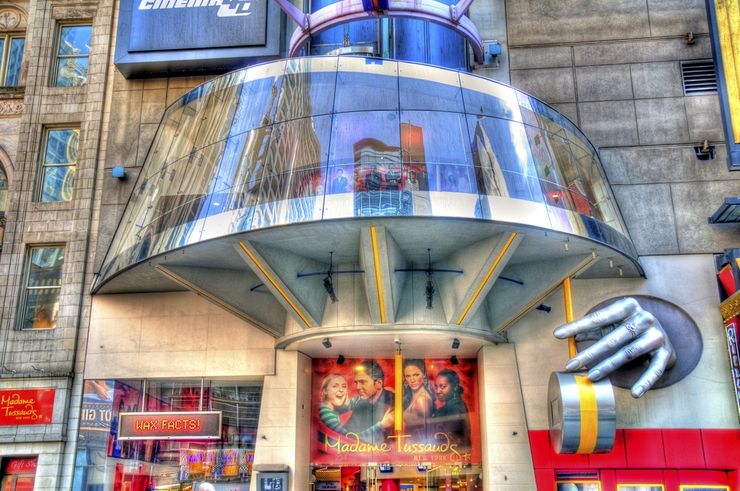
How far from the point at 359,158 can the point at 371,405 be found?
851 cm

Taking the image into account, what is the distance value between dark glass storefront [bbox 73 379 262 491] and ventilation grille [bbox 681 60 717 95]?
636 inches

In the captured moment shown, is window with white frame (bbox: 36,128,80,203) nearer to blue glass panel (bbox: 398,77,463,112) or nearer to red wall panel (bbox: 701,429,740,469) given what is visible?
blue glass panel (bbox: 398,77,463,112)

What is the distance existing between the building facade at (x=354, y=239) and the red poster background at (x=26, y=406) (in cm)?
6

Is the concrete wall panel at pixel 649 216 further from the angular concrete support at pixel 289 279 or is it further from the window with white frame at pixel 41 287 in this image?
the window with white frame at pixel 41 287

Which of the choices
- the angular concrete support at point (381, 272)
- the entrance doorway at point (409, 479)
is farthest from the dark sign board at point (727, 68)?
the entrance doorway at point (409, 479)

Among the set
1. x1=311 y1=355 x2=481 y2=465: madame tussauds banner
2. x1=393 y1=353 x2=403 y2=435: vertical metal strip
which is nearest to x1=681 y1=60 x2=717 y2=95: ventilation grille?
x1=311 y1=355 x2=481 y2=465: madame tussauds banner

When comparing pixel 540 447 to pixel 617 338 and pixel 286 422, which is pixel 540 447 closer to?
pixel 617 338

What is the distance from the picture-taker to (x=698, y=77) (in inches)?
842

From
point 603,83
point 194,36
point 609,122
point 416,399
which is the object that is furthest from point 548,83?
point 194,36

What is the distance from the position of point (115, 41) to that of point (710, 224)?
19.9m

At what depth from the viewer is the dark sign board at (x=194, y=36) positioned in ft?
72.6

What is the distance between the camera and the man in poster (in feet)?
66.2

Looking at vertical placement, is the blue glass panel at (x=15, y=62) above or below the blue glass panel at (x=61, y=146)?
above

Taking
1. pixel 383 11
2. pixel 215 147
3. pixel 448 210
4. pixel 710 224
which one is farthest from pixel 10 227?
pixel 710 224
